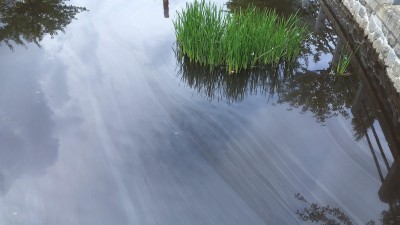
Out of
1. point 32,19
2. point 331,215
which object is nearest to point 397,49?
point 331,215

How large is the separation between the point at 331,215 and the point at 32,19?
192 inches

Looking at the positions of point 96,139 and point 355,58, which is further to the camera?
point 355,58

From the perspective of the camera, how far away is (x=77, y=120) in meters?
3.39

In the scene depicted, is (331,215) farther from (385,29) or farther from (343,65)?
(385,29)

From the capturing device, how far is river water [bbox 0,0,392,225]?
2568 millimetres

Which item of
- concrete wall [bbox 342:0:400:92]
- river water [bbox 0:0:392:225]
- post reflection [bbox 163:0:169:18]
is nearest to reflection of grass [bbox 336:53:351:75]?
river water [bbox 0:0:392:225]

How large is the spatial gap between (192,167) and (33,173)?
1.13 metres

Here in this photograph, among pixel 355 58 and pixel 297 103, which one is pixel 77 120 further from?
pixel 355 58

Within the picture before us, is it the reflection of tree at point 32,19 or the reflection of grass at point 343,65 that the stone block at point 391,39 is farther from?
the reflection of tree at point 32,19

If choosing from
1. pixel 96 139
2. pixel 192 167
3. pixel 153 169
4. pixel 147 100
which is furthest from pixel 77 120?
pixel 192 167

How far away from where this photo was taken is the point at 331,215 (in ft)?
8.21

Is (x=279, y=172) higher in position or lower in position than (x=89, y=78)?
lower

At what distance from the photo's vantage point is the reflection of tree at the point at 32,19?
5.07 meters

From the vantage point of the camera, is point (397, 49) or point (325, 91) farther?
point (325, 91)
